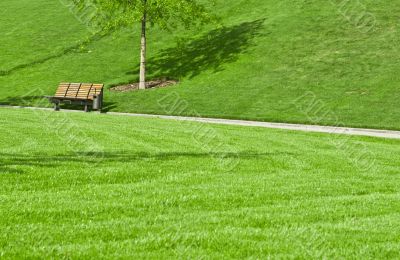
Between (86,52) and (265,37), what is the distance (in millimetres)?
14226

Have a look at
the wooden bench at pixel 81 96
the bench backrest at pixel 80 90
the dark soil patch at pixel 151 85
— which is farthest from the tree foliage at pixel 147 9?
the wooden bench at pixel 81 96

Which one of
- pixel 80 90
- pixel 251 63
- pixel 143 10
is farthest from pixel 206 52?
pixel 80 90

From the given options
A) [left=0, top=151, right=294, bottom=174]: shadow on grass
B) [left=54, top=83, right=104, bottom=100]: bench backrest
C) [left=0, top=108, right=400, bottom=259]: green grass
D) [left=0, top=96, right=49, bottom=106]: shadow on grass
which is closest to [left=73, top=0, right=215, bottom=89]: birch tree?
[left=54, top=83, right=104, bottom=100]: bench backrest

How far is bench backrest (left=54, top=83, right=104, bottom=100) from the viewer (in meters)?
30.4

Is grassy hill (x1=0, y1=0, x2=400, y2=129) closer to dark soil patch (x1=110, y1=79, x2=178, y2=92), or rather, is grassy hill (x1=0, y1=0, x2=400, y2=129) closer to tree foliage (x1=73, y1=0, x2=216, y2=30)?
dark soil patch (x1=110, y1=79, x2=178, y2=92)

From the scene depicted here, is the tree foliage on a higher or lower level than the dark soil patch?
higher

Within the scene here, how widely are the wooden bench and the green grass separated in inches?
561

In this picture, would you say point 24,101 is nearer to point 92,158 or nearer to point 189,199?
point 92,158

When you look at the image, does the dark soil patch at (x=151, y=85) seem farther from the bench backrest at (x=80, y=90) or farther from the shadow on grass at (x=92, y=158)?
the shadow on grass at (x=92, y=158)

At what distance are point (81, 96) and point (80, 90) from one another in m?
0.42

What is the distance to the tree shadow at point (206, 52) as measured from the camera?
3697cm

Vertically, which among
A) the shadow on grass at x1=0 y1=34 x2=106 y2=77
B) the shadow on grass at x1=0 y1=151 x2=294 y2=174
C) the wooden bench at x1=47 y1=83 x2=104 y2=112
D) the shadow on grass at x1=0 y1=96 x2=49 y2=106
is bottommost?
the shadow on grass at x1=0 y1=34 x2=106 y2=77

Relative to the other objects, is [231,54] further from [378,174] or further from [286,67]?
[378,174]

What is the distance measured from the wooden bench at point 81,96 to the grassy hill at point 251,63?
118 centimetres
